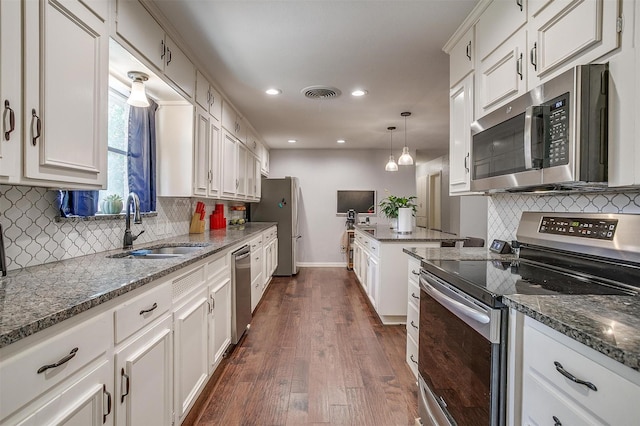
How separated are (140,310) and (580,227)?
6.31 ft

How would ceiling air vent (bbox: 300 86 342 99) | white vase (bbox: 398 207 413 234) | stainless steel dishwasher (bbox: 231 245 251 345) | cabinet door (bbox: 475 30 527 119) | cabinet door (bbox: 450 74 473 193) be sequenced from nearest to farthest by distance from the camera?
1. cabinet door (bbox: 475 30 527 119)
2. cabinet door (bbox: 450 74 473 193)
3. stainless steel dishwasher (bbox: 231 245 251 345)
4. ceiling air vent (bbox: 300 86 342 99)
5. white vase (bbox: 398 207 413 234)

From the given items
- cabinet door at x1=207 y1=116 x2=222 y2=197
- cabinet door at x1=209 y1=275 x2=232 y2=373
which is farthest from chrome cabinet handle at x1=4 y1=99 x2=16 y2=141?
cabinet door at x1=207 y1=116 x2=222 y2=197

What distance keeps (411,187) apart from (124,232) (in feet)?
17.6

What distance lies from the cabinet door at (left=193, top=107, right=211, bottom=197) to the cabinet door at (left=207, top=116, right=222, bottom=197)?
0.06 meters

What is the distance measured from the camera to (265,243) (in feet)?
13.8

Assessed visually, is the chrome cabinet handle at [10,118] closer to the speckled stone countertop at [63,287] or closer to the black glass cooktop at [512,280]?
the speckled stone countertop at [63,287]

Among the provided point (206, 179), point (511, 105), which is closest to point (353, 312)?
point (206, 179)

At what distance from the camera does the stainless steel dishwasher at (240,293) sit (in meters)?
2.59

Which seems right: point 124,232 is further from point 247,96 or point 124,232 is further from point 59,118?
point 247,96

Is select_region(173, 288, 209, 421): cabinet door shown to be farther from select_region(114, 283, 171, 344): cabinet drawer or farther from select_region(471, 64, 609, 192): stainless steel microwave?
select_region(471, 64, 609, 192): stainless steel microwave

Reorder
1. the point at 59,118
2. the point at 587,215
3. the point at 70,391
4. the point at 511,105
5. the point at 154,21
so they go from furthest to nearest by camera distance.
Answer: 1. the point at 154,21
2. the point at 511,105
3. the point at 587,215
4. the point at 59,118
5. the point at 70,391

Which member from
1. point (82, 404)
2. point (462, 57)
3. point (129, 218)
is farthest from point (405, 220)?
point (82, 404)

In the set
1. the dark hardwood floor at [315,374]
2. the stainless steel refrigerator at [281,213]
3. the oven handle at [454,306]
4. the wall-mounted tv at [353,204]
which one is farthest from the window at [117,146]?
the wall-mounted tv at [353,204]

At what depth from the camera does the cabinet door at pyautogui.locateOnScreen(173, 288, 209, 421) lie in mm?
1567
